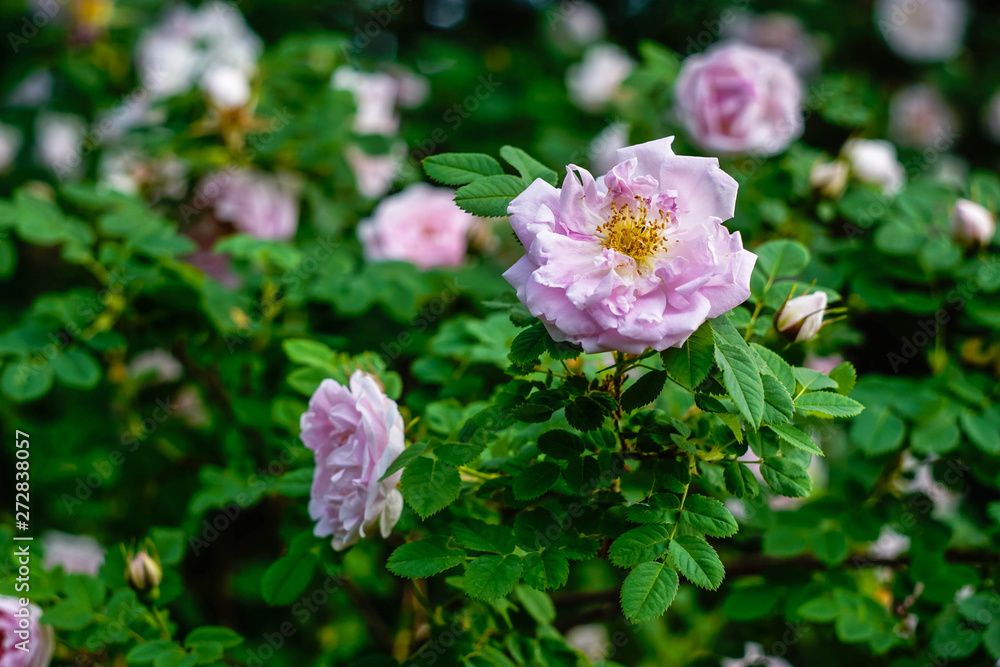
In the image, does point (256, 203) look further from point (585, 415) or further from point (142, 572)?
point (585, 415)

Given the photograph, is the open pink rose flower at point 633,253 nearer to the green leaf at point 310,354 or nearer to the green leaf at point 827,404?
the green leaf at point 827,404

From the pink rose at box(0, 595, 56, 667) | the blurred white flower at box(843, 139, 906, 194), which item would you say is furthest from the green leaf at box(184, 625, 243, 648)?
the blurred white flower at box(843, 139, 906, 194)

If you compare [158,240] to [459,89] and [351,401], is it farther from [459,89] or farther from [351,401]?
[459,89]

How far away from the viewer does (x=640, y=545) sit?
0.87m

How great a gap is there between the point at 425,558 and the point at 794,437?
0.45m

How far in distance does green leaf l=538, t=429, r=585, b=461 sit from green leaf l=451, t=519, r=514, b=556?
0.36ft

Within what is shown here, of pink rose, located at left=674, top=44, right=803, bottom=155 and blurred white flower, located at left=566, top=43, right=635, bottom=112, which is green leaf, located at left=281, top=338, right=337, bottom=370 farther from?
blurred white flower, located at left=566, top=43, right=635, bottom=112

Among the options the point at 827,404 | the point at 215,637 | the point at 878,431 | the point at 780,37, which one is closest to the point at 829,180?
the point at 878,431

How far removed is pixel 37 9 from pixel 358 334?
1.65 meters

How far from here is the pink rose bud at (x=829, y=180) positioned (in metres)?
1.70

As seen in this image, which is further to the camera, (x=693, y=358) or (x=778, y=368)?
(x=778, y=368)

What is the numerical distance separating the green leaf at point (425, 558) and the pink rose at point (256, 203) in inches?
51.0

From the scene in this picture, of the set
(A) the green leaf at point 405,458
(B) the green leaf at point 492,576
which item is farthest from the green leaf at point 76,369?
(B) the green leaf at point 492,576

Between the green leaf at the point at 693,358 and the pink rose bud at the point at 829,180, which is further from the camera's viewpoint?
the pink rose bud at the point at 829,180
